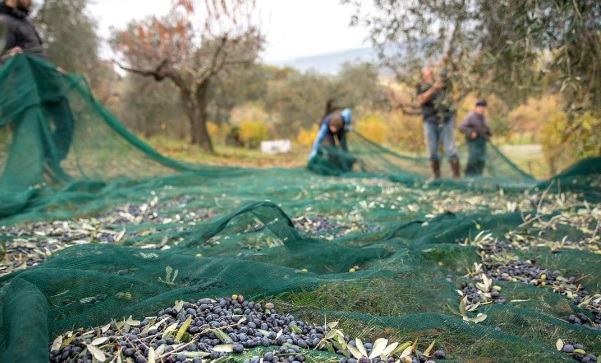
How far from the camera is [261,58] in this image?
50.2 feet

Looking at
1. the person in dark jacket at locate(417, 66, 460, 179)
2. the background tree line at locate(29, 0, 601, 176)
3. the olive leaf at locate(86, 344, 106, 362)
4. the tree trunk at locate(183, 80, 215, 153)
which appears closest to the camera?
the olive leaf at locate(86, 344, 106, 362)

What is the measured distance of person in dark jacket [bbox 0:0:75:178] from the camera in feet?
18.3

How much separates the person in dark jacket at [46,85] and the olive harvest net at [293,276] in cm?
43

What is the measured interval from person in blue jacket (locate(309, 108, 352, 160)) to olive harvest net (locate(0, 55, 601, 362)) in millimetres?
3293

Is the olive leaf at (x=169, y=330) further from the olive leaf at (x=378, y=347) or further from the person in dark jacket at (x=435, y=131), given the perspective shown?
the person in dark jacket at (x=435, y=131)

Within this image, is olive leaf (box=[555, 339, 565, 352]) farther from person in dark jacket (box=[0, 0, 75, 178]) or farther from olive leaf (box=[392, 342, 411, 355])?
person in dark jacket (box=[0, 0, 75, 178])

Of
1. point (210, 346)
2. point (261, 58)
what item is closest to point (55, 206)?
point (210, 346)

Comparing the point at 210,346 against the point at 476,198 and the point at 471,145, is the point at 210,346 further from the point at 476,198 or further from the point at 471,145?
the point at 471,145

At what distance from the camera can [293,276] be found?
6.87 feet

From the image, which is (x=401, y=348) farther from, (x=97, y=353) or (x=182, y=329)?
(x=97, y=353)


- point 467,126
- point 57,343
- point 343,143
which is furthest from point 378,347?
point 343,143

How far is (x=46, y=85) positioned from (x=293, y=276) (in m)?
5.24

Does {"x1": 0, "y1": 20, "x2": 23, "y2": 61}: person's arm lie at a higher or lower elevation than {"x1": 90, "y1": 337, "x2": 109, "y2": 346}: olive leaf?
higher

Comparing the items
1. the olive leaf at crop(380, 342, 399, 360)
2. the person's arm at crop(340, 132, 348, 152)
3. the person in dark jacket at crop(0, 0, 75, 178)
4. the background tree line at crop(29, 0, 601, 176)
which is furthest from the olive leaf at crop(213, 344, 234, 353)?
the person's arm at crop(340, 132, 348, 152)
